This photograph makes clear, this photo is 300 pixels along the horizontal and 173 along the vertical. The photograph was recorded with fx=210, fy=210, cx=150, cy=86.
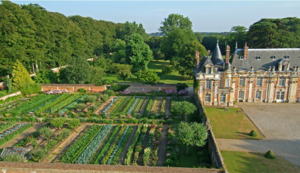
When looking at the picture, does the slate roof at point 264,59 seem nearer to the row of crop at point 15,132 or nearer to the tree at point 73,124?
the tree at point 73,124

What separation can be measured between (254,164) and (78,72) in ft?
109

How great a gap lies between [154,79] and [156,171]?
28.7 meters

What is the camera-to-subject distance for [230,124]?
82.6 ft

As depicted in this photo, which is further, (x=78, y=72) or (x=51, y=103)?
(x=78, y=72)

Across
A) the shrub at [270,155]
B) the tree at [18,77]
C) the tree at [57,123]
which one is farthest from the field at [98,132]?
the shrub at [270,155]

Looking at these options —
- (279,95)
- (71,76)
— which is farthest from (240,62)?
(71,76)

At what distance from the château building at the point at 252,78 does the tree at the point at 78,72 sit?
21.8m

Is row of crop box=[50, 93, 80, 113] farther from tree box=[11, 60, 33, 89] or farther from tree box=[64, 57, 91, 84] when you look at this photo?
tree box=[11, 60, 33, 89]

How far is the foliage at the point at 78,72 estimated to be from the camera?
1578 inches

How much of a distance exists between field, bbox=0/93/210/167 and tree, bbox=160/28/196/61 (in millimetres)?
27668

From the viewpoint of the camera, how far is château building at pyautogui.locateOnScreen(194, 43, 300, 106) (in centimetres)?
3059

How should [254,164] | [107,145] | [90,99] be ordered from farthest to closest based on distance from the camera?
[90,99], [107,145], [254,164]

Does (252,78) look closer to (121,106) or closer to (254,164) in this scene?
(254,164)

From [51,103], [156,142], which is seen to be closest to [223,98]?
[156,142]
